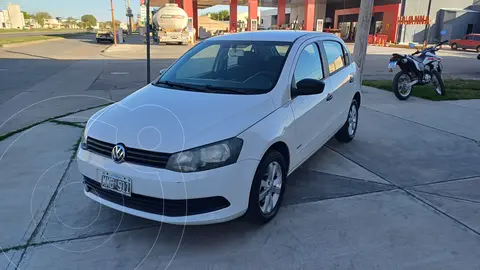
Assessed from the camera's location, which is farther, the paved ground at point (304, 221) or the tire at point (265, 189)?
the tire at point (265, 189)

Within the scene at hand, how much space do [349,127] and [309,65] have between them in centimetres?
195

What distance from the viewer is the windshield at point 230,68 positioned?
148 inches

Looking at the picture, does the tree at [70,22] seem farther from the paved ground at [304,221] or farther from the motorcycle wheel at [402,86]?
the paved ground at [304,221]

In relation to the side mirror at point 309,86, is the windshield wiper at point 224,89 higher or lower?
lower

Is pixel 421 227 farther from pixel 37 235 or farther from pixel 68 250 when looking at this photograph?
pixel 37 235

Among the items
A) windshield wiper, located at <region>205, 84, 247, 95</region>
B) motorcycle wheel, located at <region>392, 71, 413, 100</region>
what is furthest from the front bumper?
motorcycle wheel, located at <region>392, 71, 413, 100</region>

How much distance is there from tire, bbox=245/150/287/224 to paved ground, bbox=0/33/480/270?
123mm

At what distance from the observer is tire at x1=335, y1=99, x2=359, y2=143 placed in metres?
5.74

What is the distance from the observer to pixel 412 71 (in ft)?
30.9

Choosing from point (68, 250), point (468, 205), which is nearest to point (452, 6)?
point (468, 205)

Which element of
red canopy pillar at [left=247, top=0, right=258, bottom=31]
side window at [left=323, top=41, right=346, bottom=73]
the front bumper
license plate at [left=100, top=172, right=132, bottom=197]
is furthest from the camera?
red canopy pillar at [left=247, top=0, right=258, bottom=31]

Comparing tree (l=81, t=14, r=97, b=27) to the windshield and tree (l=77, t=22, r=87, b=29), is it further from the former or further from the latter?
the windshield

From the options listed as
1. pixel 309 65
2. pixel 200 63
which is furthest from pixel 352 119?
pixel 200 63

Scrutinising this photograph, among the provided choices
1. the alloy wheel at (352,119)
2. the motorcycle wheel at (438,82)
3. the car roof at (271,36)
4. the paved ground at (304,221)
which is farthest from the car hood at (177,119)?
the motorcycle wheel at (438,82)
